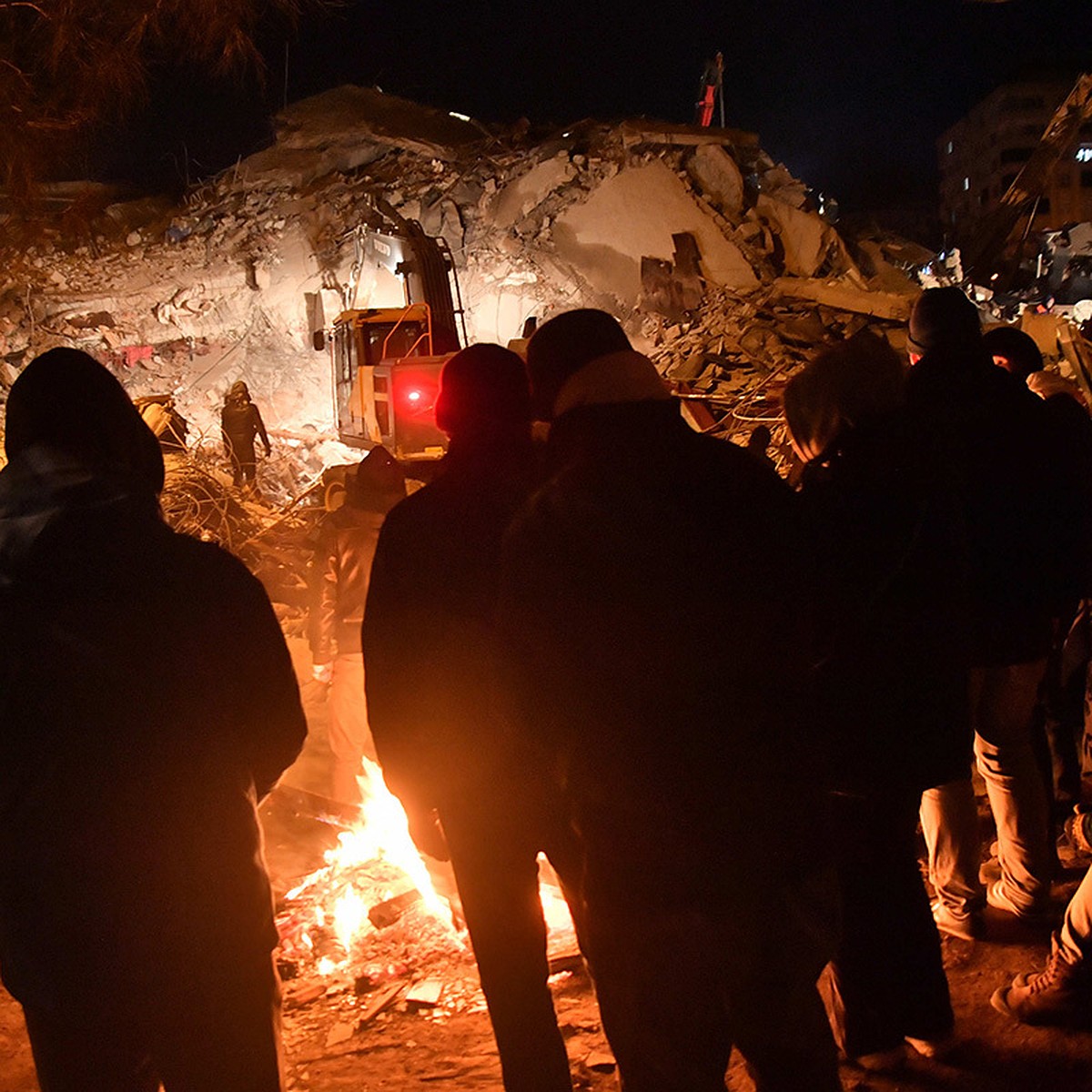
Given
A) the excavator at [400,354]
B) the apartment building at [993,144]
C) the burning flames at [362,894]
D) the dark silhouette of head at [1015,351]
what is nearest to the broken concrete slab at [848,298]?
the excavator at [400,354]

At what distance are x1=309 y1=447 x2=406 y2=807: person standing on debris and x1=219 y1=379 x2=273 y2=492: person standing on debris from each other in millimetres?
10216

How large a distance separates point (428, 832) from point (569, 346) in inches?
55.3

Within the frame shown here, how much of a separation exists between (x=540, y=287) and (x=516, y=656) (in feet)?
62.9

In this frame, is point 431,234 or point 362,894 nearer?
point 362,894

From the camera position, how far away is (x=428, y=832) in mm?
2551

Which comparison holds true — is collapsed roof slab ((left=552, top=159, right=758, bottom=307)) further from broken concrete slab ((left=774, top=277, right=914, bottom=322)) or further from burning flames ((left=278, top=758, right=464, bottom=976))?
burning flames ((left=278, top=758, right=464, bottom=976))

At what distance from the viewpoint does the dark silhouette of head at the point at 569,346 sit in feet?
6.50

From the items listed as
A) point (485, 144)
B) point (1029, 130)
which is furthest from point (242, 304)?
point (1029, 130)

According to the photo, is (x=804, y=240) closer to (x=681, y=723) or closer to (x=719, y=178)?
(x=719, y=178)

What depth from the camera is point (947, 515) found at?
2.23 m

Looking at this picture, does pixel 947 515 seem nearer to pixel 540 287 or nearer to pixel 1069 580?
pixel 1069 580

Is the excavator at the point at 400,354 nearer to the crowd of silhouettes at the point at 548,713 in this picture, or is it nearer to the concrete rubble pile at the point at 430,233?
the concrete rubble pile at the point at 430,233

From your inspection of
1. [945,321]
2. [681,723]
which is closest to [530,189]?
[945,321]

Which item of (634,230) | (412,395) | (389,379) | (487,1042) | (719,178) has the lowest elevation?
(487,1042)
